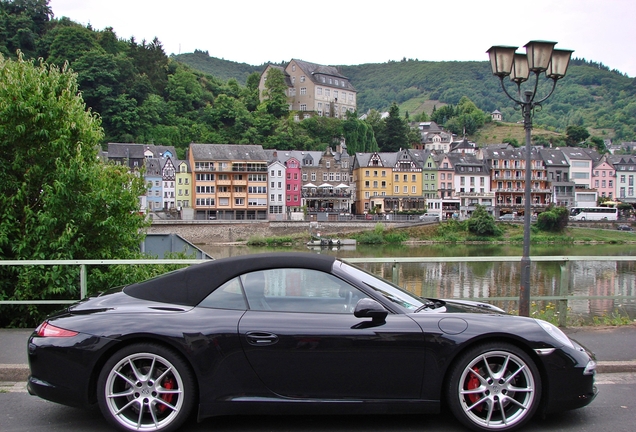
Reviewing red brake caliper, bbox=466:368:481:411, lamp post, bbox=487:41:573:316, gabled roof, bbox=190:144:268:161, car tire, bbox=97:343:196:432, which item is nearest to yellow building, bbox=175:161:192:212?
gabled roof, bbox=190:144:268:161

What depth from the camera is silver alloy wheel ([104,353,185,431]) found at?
434 cm

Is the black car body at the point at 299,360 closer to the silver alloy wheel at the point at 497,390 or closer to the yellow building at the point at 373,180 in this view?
the silver alloy wheel at the point at 497,390

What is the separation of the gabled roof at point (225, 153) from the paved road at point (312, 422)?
276 feet

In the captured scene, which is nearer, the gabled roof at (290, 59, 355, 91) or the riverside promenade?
the riverside promenade

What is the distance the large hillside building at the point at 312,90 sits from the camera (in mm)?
138375

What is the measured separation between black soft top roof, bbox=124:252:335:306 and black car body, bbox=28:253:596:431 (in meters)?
0.06

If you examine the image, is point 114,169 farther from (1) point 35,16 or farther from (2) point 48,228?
(1) point 35,16

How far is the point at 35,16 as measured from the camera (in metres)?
138

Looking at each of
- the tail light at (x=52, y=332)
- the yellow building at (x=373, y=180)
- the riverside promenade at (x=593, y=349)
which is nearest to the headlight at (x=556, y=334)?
the riverside promenade at (x=593, y=349)

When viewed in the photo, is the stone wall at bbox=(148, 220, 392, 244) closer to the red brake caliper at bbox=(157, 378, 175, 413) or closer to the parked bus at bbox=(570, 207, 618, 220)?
the parked bus at bbox=(570, 207, 618, 220)

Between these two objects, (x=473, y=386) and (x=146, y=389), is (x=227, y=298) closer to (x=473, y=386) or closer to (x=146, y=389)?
(x=146, y=389)

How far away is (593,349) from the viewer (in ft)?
22.6

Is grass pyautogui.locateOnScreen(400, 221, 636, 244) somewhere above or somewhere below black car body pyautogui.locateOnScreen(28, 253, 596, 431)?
below

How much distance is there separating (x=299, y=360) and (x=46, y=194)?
299 inches
